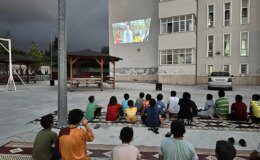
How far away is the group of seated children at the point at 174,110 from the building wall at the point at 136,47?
1074 inches

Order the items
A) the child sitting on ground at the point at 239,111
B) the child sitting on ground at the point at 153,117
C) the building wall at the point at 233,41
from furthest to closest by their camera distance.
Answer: the building wall at the point at 233,41
the child sitting on ground at the point at 239,111
the child sitting on ground at the point at 153,117

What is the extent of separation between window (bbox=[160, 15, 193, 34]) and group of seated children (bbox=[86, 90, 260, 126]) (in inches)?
929

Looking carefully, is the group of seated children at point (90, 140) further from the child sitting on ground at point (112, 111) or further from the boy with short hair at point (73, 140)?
the child sitting on ground at point (112, 111)

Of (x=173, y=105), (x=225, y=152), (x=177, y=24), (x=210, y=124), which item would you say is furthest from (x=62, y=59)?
(x=177, y=24)

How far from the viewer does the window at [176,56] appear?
32.1 m

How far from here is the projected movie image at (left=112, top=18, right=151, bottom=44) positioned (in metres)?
38.8

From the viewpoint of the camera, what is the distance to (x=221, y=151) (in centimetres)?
298

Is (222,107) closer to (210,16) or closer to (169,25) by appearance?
(169,25)

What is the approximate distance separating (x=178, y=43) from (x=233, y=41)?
20.8ft

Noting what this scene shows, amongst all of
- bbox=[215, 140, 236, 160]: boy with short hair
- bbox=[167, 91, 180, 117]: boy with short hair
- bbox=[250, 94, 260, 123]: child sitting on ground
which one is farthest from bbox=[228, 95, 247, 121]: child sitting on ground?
bbox=[215, 140, 236, 160]: boy with short hair

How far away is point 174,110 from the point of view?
981cm

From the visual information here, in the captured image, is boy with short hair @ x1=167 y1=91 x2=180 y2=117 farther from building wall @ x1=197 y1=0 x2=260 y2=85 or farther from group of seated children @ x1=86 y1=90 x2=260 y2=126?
building wall @ x1=197 y1=0 x2=260 y2=85

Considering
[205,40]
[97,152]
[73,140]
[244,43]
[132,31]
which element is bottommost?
[97,152]

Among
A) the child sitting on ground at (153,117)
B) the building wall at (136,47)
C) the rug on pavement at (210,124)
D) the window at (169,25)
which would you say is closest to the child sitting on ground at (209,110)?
the rug on pavement at (210,124)
